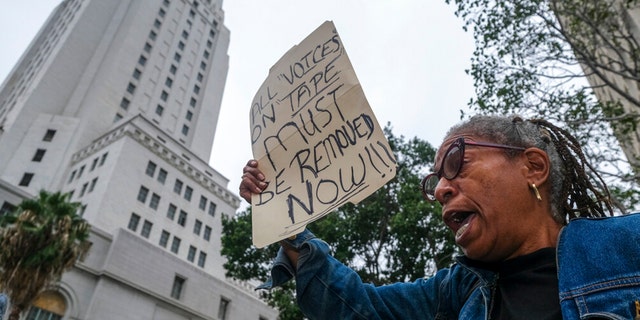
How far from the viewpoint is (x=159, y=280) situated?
25.5 meters

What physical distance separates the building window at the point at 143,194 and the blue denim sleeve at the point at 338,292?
35.5m

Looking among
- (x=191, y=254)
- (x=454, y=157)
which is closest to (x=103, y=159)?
(x=191, y=254)

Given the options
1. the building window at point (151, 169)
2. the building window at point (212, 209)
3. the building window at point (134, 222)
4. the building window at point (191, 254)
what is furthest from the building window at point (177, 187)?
the building window at point (191, 254)

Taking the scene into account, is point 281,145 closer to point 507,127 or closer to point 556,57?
point 507,127

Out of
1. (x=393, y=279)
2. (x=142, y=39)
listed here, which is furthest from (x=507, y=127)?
(x=142, y=39)

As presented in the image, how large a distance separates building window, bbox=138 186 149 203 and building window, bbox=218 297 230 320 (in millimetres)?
11301

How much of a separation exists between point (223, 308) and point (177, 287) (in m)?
3.98

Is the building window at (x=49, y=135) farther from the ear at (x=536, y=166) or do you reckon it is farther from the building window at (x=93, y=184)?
the ear at (x=536, y=166)

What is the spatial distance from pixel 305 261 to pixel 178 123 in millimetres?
53952

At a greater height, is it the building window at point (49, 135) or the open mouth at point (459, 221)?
the building window at point (49, 135)

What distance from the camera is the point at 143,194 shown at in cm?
3484

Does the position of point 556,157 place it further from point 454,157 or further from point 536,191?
point 454,157

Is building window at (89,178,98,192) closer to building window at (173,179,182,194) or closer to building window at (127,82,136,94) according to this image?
building window at (173,179,182,194)

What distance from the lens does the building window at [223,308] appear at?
1130 inches
